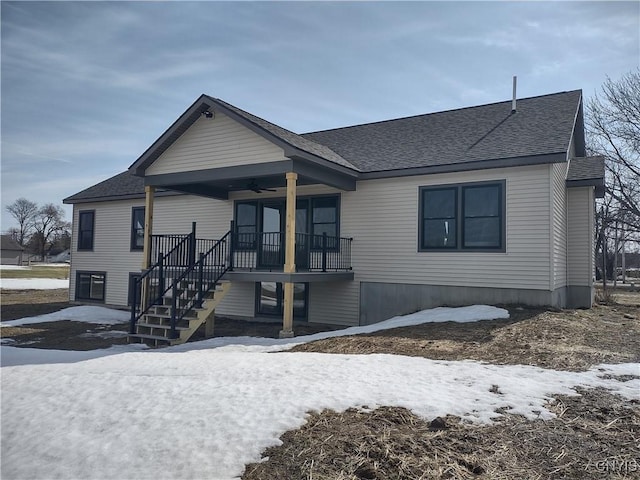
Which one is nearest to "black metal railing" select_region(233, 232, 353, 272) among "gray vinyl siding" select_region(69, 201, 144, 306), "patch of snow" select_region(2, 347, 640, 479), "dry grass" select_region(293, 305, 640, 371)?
"dry grass" select_region(293, 305, 640, 371)

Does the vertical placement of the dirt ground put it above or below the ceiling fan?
below

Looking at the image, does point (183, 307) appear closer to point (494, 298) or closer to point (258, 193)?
point (258, 193)

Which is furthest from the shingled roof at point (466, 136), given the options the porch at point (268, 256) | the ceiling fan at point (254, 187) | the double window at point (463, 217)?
the ceiling fan at point (254, 187)

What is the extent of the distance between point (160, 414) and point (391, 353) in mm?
4095

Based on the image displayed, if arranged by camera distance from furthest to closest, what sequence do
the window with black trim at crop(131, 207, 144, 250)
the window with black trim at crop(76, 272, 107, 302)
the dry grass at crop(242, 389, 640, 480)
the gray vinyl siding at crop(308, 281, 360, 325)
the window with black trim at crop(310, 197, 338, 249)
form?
the window with black trim at crop(76, 272, 107, 302) < the window with black trim at crop(131, 207, 144, 250) < the window with black trim at crop(310, 197, 338, 249) < the gray vinyl siding at crop(308, 281, 360, 325) < the dry grass at crop(242, 389, 640, 480)

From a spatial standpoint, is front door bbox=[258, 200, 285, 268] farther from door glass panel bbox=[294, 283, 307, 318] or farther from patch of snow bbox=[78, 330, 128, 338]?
patch of snow bbox=[78, 330, 128, 338]

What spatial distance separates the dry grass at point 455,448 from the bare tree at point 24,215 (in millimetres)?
113538

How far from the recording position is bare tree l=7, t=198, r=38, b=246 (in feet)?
323

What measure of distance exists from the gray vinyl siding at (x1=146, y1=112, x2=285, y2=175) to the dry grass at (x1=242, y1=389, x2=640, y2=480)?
7.96 m

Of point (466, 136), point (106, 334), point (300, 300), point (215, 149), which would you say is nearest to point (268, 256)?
point (300, 300)

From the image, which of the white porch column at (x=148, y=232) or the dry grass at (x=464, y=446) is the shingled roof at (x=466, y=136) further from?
the dry grass at (x=464, y=446)

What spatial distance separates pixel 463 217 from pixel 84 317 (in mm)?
12567

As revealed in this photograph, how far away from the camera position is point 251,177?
1180 centimetres

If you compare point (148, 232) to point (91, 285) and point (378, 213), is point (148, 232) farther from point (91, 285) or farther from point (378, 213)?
point (91, 285)
